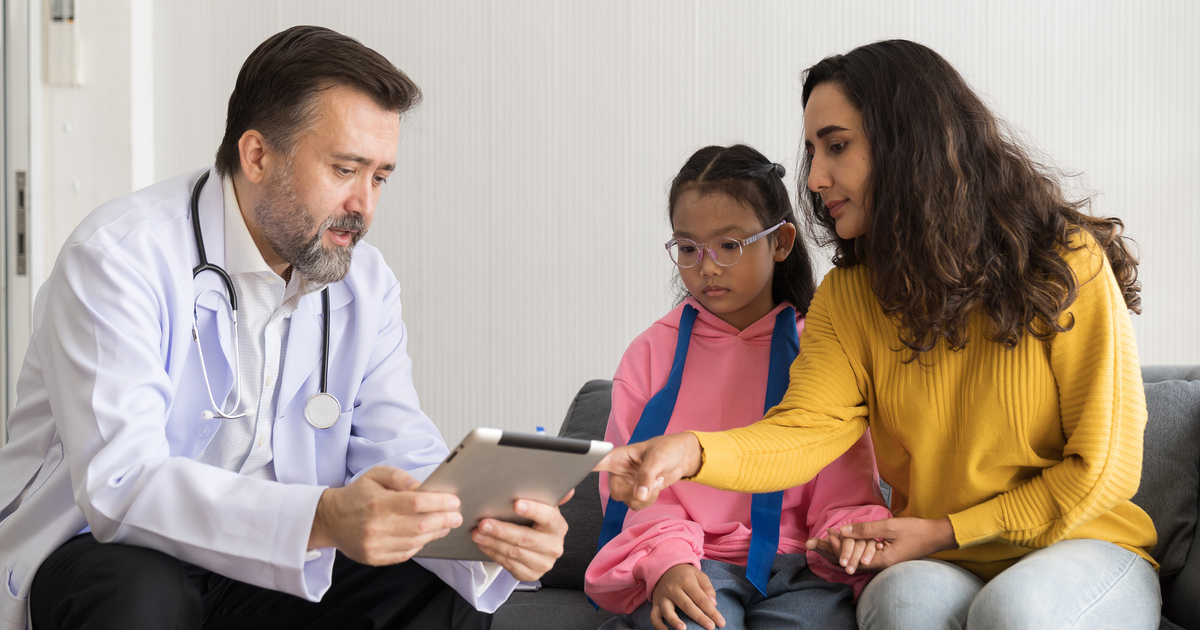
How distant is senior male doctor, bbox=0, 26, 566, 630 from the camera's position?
126 cm

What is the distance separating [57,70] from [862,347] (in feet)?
10.6

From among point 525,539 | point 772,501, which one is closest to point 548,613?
point 772,501

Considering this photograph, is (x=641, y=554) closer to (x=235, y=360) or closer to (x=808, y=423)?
(x=808, y=423)

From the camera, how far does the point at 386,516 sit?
1190mm

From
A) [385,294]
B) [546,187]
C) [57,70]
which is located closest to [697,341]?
[385,294]

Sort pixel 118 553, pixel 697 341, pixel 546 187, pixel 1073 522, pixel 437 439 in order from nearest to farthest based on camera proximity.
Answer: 1. pixel 118 553
2. pixel 1073 522
3. pixel 437 439
4. pixel 697 341
5. pixel 546 187

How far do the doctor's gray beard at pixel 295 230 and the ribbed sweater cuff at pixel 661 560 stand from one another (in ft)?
2.58

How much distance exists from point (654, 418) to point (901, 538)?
22.1 inches

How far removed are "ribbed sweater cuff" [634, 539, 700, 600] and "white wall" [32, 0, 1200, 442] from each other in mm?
1631

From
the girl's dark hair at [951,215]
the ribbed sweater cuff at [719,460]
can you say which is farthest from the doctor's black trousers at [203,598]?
the girl's dark hair at [951,215]

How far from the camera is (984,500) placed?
1.60 m

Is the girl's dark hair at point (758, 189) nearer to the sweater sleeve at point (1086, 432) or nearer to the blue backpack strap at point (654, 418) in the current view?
the blue backpack strap at point (654, 418)

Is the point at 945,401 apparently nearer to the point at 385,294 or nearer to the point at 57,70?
the point at 385,294

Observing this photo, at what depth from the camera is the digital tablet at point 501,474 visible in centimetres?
109
